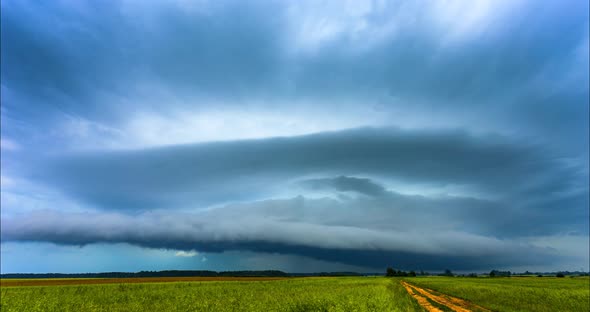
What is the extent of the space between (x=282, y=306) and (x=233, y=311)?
16.0 ft

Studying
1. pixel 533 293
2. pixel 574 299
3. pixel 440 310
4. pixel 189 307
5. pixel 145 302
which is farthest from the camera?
pixel 533 293

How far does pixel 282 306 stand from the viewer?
105 ft

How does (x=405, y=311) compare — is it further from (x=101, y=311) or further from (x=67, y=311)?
(x=67, y=311)

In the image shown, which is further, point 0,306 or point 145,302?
point 145,302

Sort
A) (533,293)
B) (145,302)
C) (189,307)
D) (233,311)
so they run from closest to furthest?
1. (233,311)
2. (189,307)
3. (145,302)
4. (533,293)

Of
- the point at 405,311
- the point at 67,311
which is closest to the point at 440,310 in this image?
the point at 405,311

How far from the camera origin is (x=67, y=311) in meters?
33.5

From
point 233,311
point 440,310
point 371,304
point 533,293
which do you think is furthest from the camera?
point 533,293

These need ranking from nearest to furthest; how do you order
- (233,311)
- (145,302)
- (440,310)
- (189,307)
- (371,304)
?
(233,311)
(371,304)
(189,307)
(440,310)
(145,302)

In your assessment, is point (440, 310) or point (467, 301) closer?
point (440, 310)

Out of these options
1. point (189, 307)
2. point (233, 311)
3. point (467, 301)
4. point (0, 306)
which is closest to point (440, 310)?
point (467, 301)

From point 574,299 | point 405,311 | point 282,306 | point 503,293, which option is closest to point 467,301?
point 503,293

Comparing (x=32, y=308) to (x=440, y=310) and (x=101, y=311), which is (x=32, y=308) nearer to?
(x=101, y=311)

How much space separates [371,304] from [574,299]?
35.6 metres
